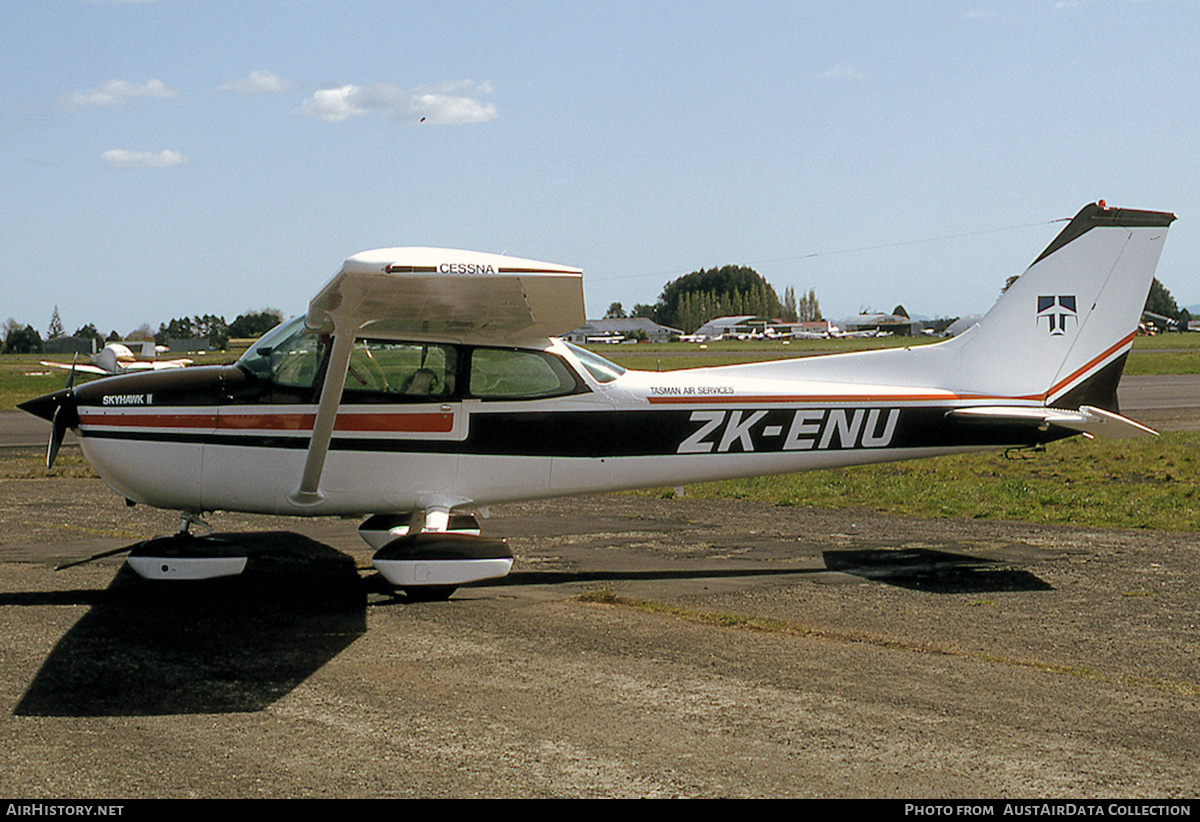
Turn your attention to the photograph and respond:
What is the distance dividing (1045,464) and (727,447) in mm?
8315

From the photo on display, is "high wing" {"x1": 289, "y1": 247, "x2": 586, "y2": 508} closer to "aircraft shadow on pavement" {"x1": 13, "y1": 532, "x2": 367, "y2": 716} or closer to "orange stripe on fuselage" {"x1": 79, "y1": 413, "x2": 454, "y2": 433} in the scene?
"orange stripe on fuselage" {"x1": 79, "y1": 413, "x2": 454, "y2": 433}

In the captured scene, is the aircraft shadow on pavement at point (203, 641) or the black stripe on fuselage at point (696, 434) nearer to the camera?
the aircraft shadow on pavement at point (203, 641)

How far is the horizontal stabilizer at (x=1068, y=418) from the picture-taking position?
8.09 m

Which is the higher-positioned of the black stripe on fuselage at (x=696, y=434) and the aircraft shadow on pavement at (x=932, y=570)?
the black stripe on fuselage at (x=696, y=434)

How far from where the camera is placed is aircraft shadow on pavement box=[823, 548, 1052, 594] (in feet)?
24.6

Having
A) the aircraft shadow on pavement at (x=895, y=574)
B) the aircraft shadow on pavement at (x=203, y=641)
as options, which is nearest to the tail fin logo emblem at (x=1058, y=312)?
the aircraft shadow on pavement at (x=895, y=574)

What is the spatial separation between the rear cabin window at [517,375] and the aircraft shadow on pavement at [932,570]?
8.80 ft

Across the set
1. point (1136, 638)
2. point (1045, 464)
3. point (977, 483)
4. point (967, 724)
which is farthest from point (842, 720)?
point (1045, 464)

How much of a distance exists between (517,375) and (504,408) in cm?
27

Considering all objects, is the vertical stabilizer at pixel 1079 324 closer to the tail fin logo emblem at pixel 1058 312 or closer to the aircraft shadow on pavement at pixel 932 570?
the tail fin logo emblem at pixel 1058 312

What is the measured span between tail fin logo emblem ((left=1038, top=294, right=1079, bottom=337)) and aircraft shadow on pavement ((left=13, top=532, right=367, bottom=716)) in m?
6.08

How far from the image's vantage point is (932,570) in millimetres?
8055

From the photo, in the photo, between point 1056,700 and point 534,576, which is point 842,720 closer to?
point 1056,700

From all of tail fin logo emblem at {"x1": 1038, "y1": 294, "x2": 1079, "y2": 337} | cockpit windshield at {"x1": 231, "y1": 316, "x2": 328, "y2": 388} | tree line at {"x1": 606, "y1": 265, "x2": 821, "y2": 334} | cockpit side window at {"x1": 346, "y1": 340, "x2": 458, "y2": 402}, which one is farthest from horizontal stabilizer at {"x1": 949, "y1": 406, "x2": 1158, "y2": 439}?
tree line at {"x1": 606, "y1": 265, "x2": 821, "y2": 334}
